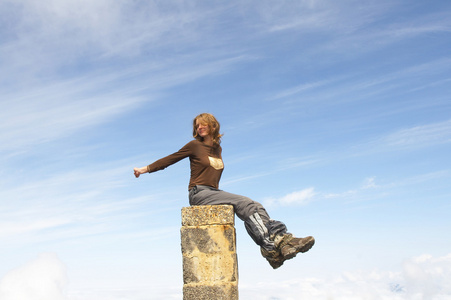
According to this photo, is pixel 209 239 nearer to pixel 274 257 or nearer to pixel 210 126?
pixel 274 257

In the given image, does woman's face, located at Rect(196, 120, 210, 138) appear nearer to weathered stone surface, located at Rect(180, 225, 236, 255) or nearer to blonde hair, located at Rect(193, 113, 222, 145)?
blonde hair, located at Rect(193, 113, 222, 145)

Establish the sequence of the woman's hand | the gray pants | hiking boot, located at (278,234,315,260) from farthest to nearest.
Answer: the woman's hand < the gray pants < hiking boot, located at (278,234,315,260)

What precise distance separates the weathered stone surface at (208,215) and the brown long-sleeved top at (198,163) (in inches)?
20.8

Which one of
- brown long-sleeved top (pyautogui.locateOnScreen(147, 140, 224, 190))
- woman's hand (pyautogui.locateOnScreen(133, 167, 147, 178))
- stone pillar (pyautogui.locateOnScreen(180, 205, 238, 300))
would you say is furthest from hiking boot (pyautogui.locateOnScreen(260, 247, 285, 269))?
woman's hand (pyautogui.locateOnScreen(133, 167, 147, 178))

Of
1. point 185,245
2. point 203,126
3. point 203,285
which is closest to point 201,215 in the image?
point 185,245

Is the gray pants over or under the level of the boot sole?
over

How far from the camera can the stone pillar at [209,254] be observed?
23.3 ft

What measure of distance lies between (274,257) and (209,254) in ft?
3.10

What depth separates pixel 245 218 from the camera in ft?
24.4

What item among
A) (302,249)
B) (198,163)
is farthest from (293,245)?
(198,163)

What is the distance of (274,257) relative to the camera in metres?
7.13

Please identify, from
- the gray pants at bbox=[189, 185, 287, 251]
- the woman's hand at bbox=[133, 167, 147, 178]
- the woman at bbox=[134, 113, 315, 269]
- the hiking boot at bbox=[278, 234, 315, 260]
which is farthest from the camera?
the woman's hand at bbox=[133, 167, 147, 178]

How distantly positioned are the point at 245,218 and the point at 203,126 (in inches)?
64.3

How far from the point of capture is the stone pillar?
710 centimetres
